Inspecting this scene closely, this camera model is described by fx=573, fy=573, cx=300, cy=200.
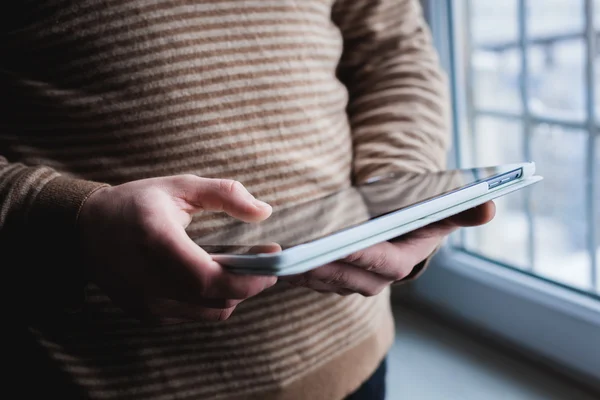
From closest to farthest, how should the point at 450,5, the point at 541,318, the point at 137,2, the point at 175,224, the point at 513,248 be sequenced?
the point at 175,224, the point at 137,2, the point at 541,318, the point at 450,5, the point at 513,248

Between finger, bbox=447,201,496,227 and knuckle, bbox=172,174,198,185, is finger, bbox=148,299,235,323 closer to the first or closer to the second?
knuckle, bbox=172,174,198,185

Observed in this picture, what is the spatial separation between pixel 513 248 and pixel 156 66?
103 cm

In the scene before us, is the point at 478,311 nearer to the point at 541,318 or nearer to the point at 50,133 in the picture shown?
the point at 541,318

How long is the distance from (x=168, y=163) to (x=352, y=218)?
0.59 feet

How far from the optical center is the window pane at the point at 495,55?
1.08m

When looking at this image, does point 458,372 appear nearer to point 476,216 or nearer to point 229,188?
point 476,216

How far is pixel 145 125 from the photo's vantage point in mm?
489

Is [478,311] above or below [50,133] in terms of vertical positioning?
below

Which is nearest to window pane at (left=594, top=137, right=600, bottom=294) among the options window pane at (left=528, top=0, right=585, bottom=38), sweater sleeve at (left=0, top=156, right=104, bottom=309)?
window pane at (left=528, top=0, right=585, bottom=38)

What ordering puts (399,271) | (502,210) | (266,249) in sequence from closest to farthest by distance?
1. (266,249)
2. (399,271)
3. (502,210)

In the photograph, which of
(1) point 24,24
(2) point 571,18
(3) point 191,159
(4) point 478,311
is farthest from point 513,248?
(1) point 24,24

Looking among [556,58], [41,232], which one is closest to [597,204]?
[556,58]

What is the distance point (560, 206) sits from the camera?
1.17 m

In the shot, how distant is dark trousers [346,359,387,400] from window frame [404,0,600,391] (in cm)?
39
